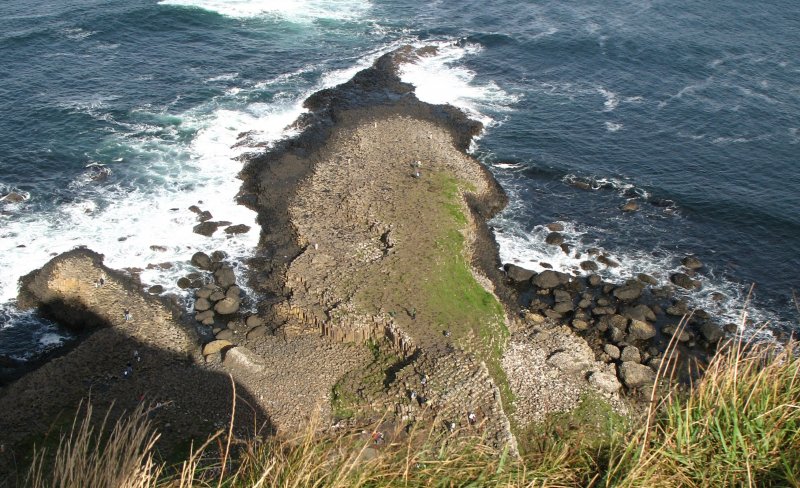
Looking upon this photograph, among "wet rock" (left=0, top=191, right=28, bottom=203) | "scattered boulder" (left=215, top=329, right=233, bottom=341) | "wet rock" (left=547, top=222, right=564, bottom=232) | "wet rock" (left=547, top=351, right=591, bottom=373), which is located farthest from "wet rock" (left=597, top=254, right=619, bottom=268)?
"wet rock" (left=0, top=191, right=28, bottom=203)

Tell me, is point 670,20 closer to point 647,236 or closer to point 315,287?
point 647,236

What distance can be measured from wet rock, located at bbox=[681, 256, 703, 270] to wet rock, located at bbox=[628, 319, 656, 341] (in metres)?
9.35

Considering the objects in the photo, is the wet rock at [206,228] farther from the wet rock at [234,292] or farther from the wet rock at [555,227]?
the wet rock at [555,227]

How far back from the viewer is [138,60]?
80938 mm

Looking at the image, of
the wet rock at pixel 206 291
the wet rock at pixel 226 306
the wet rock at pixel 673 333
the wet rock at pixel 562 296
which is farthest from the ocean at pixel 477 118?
the wet rock at pixel 226 306

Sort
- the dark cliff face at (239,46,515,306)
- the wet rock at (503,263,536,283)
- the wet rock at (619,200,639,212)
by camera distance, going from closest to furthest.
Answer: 1. the dark cliff face at (239,46,515,306)
2. the wet rock at (503,263,536,283)
3. the wet rock at (619,200,639,212)

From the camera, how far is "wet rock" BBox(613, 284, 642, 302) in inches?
1941

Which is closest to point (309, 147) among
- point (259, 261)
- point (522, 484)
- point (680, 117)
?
point (259, 261)

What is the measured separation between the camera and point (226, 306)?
45781mm

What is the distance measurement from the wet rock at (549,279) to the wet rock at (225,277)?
23246mm

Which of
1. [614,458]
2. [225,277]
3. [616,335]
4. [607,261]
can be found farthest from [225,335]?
[614,458]

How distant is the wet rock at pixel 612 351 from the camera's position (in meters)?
43.5

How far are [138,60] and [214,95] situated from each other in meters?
14.2

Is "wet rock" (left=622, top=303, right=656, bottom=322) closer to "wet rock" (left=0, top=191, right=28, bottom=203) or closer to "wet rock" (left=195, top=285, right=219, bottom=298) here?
"wet rock" (left=195, top=285, right=219, bottom=298)
